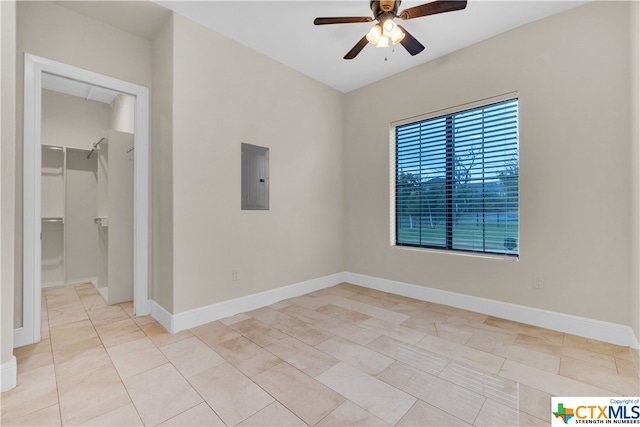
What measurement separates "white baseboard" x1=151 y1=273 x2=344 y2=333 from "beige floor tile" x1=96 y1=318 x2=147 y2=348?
21 centimetres

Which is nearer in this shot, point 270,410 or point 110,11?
point 270,410

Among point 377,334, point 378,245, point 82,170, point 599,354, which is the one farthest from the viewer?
point 82,170

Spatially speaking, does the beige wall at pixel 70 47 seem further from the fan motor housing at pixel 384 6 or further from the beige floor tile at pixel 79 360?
the fan motor housing at pixel 384 6

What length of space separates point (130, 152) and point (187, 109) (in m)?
1.36

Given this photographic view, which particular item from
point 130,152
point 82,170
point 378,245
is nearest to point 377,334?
point 378,245

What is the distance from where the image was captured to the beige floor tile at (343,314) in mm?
2945

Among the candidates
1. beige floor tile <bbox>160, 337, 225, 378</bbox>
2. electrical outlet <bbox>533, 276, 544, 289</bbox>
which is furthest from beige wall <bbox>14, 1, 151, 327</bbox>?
electrical outlet <bbox>533, 276, 544, 289</bbox>

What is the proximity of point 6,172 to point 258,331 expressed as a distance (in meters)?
2.16

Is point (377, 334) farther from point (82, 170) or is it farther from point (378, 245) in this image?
point (82, 170)

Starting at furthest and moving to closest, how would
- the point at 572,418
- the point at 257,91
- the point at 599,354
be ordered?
the point at 257,91 < the point at 599,354 < the point at 572,418

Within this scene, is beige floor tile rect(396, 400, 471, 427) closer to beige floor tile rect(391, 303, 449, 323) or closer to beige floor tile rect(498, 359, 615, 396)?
beige floor tile rect(498, 359, 615, 396)

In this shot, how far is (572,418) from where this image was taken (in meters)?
1.54

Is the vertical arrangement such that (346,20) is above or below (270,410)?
above

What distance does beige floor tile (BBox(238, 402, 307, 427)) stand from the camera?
148 cm
